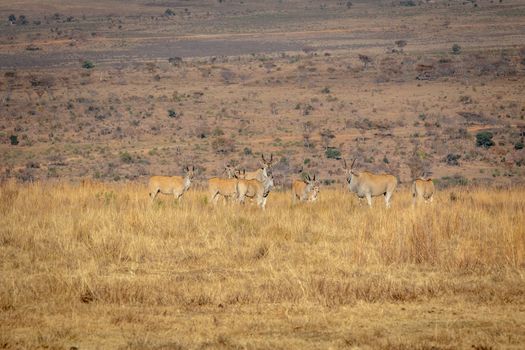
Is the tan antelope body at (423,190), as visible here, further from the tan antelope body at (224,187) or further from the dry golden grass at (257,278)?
the tan antelope body at (224,187)

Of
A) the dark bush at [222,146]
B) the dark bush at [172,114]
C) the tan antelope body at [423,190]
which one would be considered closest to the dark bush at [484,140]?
the dark bush at [222,146]

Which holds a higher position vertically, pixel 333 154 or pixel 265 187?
pixel 265 187

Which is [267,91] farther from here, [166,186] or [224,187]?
[224,187]

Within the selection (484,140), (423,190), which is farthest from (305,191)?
(484,140)

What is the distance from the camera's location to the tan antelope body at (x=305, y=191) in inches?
979

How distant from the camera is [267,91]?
236 ft

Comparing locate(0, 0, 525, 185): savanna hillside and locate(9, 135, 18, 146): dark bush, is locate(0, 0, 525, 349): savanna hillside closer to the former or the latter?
locate(9, 135, 18, 146): dark bush

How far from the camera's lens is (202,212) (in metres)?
19.7

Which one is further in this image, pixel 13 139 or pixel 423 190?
pixel 13 139

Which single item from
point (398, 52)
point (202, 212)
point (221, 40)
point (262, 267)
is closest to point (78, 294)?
point (262, 267)

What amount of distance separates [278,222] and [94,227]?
3.56 meters

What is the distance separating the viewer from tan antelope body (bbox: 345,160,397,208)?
2423 cm

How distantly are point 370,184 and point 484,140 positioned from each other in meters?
A: 26.9

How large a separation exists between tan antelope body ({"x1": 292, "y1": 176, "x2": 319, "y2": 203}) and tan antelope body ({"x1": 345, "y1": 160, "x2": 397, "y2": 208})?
A: 40.7 inches
